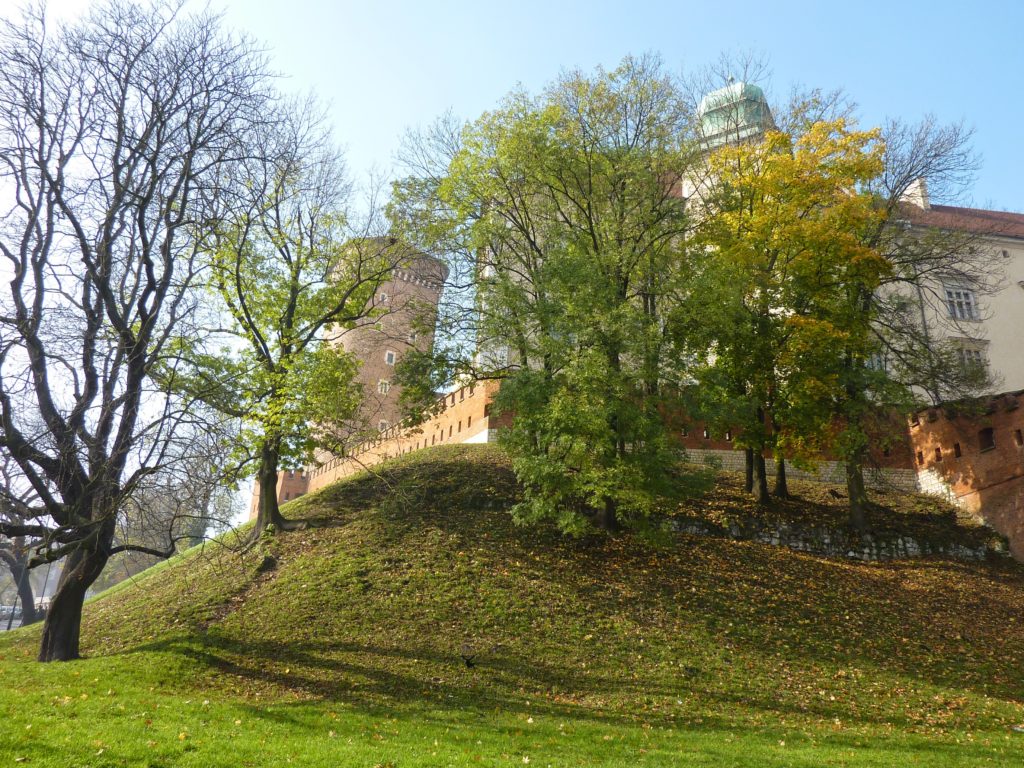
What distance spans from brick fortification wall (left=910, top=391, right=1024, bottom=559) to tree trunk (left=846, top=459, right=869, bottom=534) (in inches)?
154

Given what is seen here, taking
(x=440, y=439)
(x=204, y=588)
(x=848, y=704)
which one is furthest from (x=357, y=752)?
(x=440, y=439)

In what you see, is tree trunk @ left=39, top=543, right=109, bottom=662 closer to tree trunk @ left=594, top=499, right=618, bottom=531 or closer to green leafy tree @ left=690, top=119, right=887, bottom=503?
tree trunk @ left=594, top=499, right=618, bottom=531

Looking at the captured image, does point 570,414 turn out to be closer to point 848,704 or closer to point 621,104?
point 848,704

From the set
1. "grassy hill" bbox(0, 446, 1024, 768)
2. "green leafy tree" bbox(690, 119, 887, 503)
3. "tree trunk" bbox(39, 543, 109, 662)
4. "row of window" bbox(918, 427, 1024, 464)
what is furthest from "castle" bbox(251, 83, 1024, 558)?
"tree trunk" bbox(39, 543, 109, 662)

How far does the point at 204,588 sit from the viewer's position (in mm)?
15938

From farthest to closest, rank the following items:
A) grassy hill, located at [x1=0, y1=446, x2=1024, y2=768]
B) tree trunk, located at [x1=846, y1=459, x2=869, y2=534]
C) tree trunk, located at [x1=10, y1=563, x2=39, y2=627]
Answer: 1. tree trunk, located at [x1=10, y1=563, x2=39, y2=627]
2. tree trunk, located at [x1=846, y1=459, x2=869, y2=534]
3. grassy hill, located at [x1=0, y1=446, x2=1024, y2=768]

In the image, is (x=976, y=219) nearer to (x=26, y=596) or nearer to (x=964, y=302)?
(x=964, y=302)

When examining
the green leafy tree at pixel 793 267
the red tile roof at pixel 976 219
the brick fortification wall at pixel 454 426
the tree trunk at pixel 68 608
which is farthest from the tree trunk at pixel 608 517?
the red tile roof at pixel 976 219

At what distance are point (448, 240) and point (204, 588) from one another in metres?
10.8

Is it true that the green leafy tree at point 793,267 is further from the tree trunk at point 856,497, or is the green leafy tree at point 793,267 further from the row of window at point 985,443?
the row of window at point 985,443

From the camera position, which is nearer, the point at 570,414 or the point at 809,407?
the point at 570,414

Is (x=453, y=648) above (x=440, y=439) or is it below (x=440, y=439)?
below

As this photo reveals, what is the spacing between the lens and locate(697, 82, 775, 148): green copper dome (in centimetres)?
2262

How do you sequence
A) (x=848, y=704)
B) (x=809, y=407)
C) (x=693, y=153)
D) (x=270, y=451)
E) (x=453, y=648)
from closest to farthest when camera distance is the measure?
(x=848, y=704) → (x=453, y=648) → (x=270, y=451) → (x=809, y=407) → (x=693, y=153)
